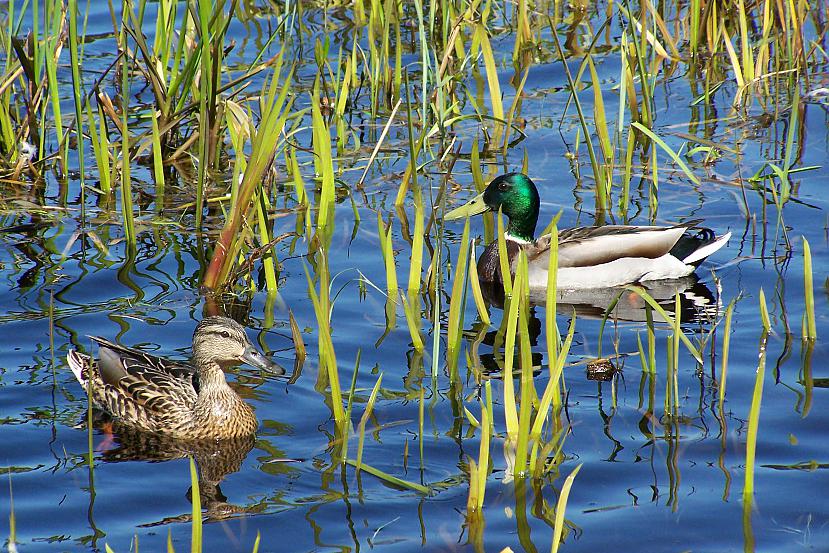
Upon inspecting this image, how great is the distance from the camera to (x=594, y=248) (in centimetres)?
763

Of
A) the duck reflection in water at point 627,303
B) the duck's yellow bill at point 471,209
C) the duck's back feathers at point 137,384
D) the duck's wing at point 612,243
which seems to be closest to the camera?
the duck's back feathers at point 137,384

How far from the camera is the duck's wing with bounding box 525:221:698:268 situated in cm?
760

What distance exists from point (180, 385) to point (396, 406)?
1057mm

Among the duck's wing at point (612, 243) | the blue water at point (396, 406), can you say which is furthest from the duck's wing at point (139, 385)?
the duck's wing at point (612, 243)

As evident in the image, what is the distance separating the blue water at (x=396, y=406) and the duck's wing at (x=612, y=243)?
39 cm

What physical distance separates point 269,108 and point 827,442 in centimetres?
295

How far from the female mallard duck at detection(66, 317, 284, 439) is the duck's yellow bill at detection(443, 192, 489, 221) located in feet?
7.85

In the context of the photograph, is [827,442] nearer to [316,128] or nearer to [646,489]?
[646,489]

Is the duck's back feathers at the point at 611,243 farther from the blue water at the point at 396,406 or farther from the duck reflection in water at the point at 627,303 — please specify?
the blue water at the point at 396,406

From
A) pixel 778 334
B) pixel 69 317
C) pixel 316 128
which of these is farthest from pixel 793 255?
pixel 69 317

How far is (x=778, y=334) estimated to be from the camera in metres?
6.50

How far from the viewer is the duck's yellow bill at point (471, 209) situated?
8.02 meters

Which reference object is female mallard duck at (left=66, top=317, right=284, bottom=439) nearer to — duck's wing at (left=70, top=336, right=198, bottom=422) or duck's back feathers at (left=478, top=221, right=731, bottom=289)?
duck's wing at (left=70, top=336, right=198, bottom=422)

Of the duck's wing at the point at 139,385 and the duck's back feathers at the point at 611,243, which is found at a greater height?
the duck's back feathers at the point at 611,243
